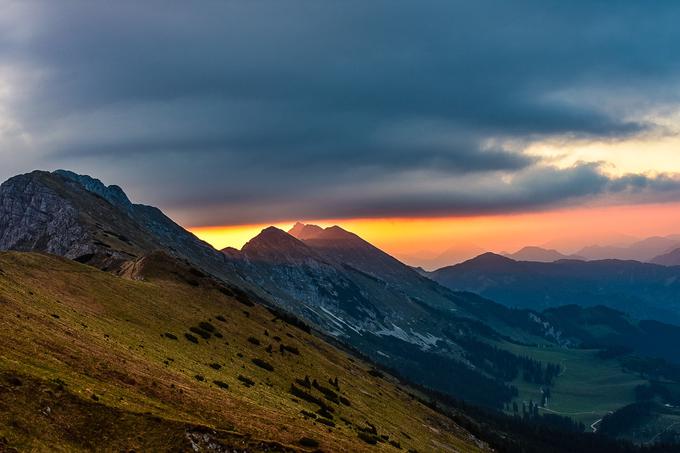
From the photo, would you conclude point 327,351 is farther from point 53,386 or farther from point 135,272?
point 53,386

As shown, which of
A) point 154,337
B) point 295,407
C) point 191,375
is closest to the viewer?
point 191,375

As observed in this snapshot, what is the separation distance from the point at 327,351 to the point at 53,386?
106m

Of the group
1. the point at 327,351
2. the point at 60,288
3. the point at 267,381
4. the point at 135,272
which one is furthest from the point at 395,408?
the point at 60,288

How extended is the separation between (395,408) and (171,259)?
61.1 metres

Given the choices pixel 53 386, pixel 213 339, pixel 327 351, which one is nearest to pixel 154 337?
pixel 213 339

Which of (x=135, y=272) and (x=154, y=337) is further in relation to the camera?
(x=135, y=272)

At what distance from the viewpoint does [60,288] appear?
79188 millimetres

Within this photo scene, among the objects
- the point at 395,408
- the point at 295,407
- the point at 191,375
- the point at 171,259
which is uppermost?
the point at 171,259

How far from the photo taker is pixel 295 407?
6794 cm

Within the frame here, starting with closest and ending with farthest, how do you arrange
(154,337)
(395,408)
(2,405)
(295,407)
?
(2,405)
(295,407)
(154,337)
(395,408)

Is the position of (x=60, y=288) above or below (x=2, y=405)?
above

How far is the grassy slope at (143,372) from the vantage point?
38812 millimetres

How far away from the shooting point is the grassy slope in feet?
127

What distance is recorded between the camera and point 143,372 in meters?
52.0
